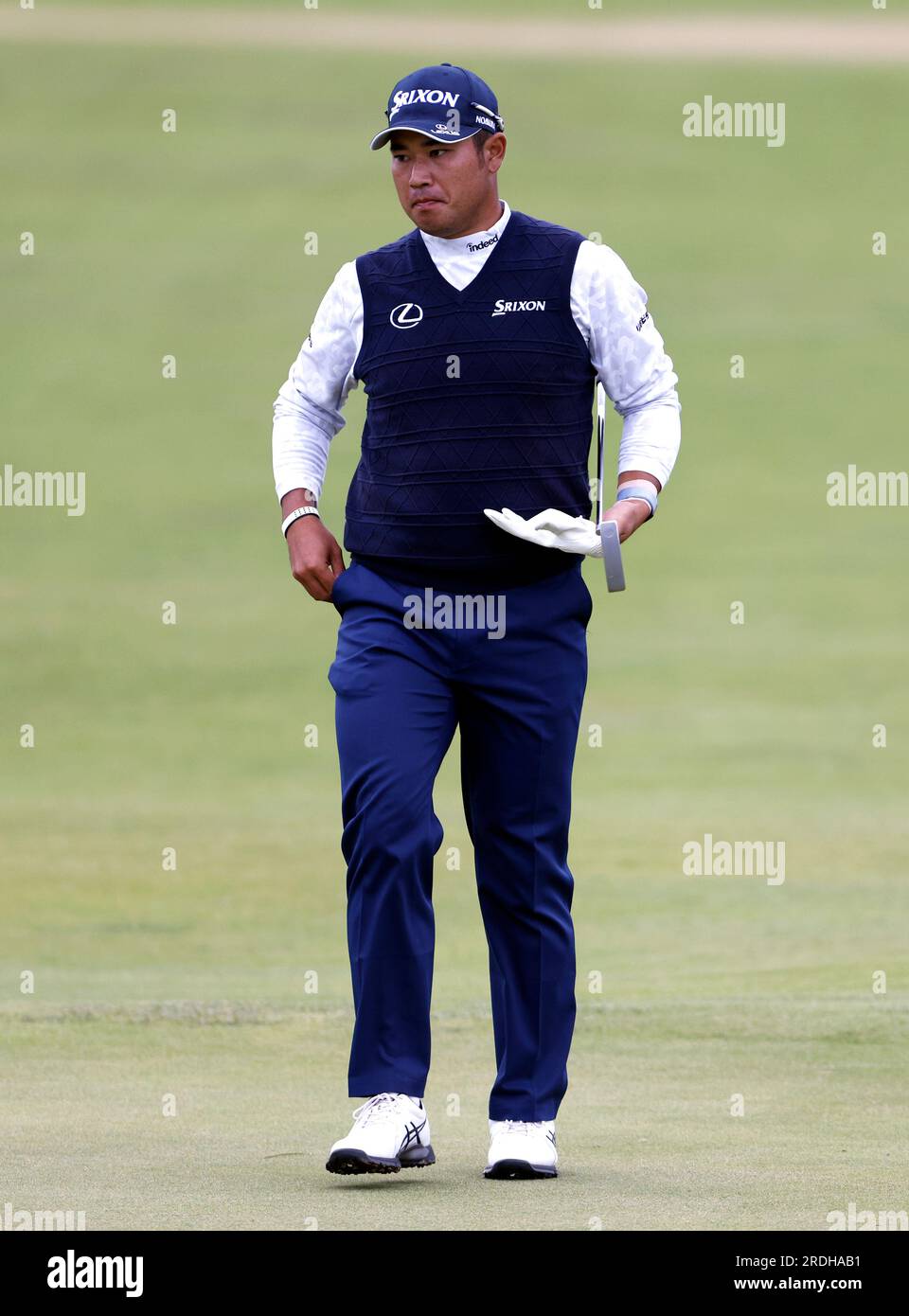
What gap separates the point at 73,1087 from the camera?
550 cm

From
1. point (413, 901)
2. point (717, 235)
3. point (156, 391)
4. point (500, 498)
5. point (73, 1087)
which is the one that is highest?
point (717, 235)

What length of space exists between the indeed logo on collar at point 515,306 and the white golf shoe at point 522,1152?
1.53m

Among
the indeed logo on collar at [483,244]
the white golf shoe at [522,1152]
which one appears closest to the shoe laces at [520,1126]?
the white golf shoe at [522,1152]

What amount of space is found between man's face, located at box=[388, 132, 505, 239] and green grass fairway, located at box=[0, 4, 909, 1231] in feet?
5.87

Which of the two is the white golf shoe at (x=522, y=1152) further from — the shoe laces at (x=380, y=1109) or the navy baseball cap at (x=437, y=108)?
the navy baseball cap at (x=437, y=108)

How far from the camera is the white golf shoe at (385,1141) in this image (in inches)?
170

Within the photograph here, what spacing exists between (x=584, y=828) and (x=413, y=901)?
652 cm

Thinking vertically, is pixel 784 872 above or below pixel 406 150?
below

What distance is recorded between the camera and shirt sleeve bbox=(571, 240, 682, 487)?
15.2 ft

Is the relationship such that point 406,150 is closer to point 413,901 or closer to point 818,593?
point 413,901

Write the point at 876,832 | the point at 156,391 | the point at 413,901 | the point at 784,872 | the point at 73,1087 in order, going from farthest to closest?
the point at 156,391, the point at 876,832, the point at 784,872, the point at 73,1087, the point at 413,901

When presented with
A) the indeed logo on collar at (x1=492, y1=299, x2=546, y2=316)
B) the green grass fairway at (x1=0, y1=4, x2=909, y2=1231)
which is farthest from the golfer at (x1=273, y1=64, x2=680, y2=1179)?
the green grass fairway at (x1=0, y1=4, x2=909, y2=1231)

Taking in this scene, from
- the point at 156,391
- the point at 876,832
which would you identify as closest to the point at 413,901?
the point at 876,832

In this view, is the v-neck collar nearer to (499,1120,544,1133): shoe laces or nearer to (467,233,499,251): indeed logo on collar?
(467,233,499,251): indeed logo on collar
